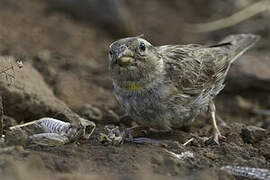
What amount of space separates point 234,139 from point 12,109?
251 cm

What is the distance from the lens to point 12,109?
6.48 meters

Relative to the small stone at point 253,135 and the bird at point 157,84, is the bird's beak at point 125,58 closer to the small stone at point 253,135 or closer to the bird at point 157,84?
the bird at point 157,84

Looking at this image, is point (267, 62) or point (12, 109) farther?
point (267, 62)

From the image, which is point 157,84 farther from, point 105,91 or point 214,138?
point 105,91

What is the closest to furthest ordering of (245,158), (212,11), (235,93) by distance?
(245,158)
(235,93)
(212,11)

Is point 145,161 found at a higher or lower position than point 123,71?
lower

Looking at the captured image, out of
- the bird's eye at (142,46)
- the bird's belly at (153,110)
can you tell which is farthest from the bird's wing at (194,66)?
the bird's eye at (142,46)

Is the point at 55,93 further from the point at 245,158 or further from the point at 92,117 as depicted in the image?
the point at 245,158

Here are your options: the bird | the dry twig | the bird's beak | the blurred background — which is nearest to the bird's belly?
the bird

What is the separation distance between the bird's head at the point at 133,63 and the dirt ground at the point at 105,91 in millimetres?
664

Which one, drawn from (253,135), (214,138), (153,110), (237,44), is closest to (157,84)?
(153,110)

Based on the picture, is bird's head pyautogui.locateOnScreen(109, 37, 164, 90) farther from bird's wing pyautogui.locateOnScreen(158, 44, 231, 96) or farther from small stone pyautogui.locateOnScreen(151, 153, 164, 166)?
small stone pyautogui.locateOnScreen(151, 153, 164, 166)

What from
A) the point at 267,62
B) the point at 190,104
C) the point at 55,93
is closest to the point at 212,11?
the point at 267,62

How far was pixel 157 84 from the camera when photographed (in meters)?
5.97
